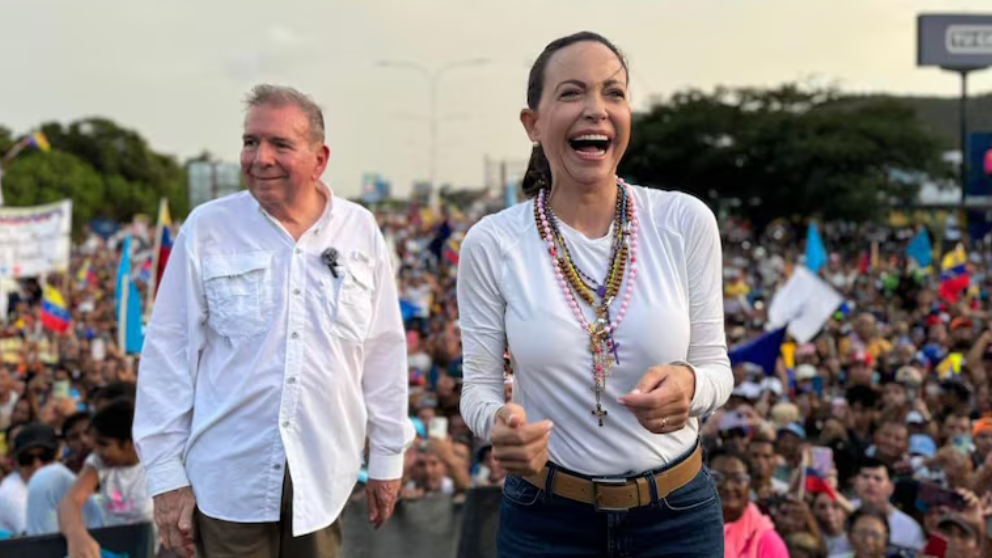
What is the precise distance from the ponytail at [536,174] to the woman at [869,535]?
4.00 metres

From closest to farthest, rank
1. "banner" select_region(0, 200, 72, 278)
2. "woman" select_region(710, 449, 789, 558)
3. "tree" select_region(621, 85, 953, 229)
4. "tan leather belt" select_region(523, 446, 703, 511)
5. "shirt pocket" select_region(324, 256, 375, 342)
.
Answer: "tan leather belt" select_region(523, 446, 703, 511)
"shirt pocket" select_region(324, 256, 375, 342)
"woman" select_region(710, 449, 789, 558)
"banner" select_region(0, 200, 72, 278)
"tree" select_region(621, 85, 953, 229)

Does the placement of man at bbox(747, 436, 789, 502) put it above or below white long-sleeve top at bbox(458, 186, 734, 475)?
below

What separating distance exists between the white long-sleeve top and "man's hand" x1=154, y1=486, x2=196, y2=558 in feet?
3.35

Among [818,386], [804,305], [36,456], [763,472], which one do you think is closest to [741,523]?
[763,472]

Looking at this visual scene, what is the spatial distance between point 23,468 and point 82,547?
282cm

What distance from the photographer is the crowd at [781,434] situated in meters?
5.05

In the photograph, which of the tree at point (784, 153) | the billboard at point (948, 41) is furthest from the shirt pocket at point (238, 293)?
the billboard at point (948, 41)

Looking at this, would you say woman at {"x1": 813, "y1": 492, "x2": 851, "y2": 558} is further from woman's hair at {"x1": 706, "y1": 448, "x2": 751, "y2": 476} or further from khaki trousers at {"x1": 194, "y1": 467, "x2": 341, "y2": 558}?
khaki trousers at {"x1": 194, "y1": 467, "x2": 341, "y2": 558}

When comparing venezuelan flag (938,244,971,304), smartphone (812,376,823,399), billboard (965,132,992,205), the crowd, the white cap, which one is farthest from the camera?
billboard (965,132,992,205)

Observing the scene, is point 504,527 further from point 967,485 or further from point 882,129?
point 882,129

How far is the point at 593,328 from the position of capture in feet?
6.78

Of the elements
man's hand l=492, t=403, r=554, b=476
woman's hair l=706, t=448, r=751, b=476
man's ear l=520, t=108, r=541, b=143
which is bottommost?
woman's hair l=706, t=448, r=751, b=476

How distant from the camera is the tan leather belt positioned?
205 cm

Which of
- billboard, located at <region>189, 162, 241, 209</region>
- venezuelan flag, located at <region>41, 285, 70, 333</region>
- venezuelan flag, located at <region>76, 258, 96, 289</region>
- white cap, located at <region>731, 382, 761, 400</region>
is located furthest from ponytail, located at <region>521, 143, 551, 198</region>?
billboard, located at <region>189, 162, 241, 209</region>
